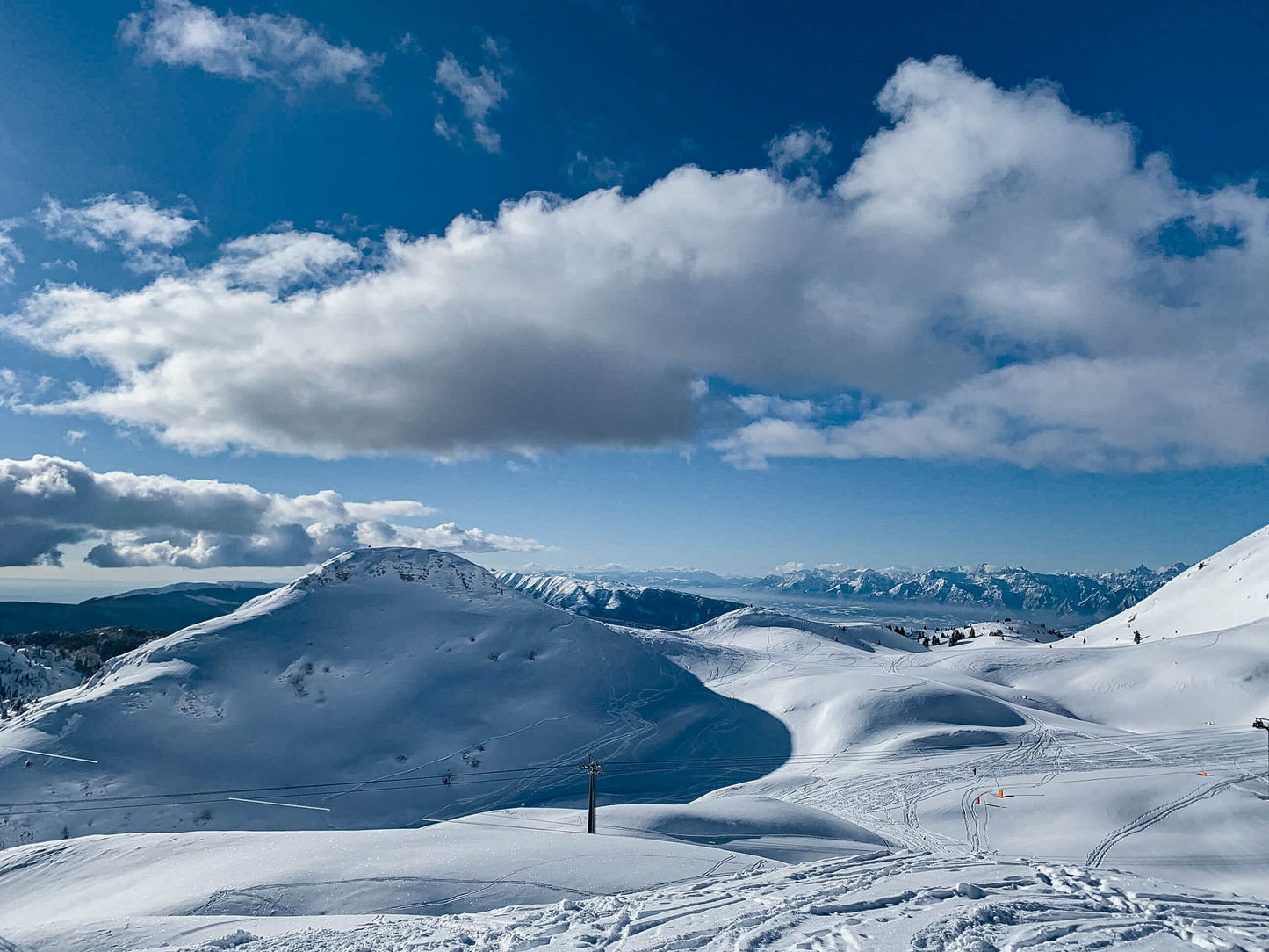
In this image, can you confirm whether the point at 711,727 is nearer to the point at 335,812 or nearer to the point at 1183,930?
the point at 335,812

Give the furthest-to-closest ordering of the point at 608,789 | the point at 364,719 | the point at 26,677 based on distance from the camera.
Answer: the point at 26,677 → the point at 364,719 → the point at 608,789

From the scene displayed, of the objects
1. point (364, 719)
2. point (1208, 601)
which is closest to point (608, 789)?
point (364, 719)

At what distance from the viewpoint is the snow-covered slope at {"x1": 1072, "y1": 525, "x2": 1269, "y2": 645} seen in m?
78.3

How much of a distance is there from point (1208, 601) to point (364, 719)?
10817 cm

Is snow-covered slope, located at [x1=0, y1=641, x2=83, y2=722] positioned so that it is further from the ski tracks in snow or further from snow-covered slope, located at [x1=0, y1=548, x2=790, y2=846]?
the ski tracks in snow

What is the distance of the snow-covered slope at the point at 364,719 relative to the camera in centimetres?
4025

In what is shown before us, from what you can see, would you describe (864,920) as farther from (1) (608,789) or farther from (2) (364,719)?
(2) (364,719)

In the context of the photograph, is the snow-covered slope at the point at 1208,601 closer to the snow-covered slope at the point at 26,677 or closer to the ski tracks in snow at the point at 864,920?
the ski tracks in snow at the point at 864,920

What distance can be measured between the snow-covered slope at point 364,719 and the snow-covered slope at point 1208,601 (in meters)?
66.2

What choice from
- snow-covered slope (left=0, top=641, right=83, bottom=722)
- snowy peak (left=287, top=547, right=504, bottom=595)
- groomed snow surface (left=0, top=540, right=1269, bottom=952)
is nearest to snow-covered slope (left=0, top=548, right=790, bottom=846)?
groomed snow surface (left=0, top=540, right=1269, bottom=952)

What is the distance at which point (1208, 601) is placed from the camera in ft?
285

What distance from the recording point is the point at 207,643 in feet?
175

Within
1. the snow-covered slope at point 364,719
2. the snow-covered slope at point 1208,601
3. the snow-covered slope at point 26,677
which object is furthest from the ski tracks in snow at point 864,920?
the snow-covered slope at point 26,677

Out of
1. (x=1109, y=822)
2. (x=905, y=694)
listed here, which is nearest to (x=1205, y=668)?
(x=905, y=694)
